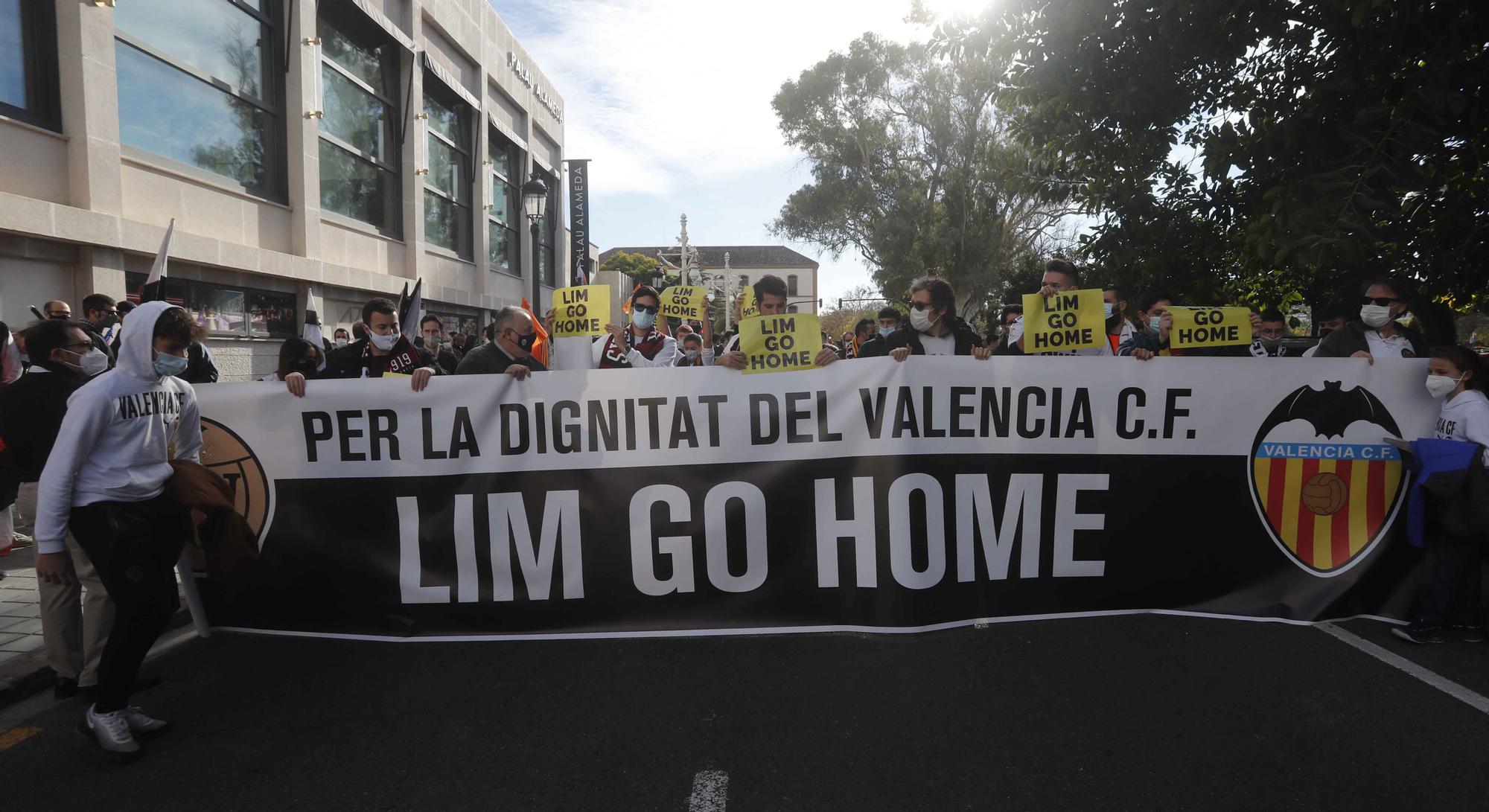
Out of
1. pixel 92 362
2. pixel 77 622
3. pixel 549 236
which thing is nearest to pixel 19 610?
pixel 77 622

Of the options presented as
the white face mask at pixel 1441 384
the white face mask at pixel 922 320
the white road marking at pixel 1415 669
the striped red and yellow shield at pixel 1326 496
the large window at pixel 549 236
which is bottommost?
the white road marking at pixel 1415 669

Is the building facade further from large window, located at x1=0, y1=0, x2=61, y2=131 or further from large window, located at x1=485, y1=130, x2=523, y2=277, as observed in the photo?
large window, located at x1=485, y1=130, x2=523, y2=277

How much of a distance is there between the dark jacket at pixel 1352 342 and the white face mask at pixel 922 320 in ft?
8.24

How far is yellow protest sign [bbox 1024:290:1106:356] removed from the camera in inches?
191

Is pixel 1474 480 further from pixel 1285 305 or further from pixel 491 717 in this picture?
pixel 1285 305

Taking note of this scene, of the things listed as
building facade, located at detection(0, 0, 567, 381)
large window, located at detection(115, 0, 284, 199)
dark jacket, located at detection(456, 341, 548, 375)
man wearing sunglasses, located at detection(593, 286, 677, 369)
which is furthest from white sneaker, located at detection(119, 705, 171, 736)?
large window, located at detection(115, 0, 284, 199)

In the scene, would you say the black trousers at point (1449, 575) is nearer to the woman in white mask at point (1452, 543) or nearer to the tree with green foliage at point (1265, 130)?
the woman in white mask at point (1452, 543)

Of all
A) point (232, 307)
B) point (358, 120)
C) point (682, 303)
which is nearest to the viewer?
point (682, 303)

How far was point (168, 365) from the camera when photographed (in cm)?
360

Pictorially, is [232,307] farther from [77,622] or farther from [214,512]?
[214,512]

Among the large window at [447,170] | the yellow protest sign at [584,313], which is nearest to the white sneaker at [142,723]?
the yellow protest sign at [584,313]

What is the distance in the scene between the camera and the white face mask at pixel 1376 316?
529 centimetres

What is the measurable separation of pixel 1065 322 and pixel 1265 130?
387 cm

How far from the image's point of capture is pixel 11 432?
3992mm
